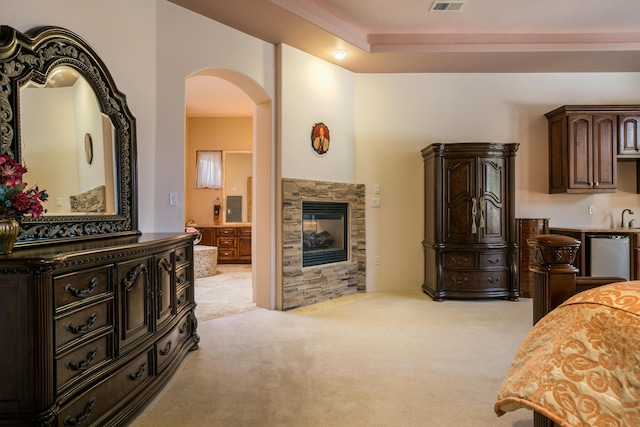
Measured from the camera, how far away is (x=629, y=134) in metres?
4.69

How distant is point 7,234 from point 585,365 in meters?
2.11

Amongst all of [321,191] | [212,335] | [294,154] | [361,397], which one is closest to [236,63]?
[294,154]

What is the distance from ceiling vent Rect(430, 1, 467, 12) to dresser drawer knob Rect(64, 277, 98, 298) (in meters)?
3.76

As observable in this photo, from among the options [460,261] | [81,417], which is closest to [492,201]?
[460,261]

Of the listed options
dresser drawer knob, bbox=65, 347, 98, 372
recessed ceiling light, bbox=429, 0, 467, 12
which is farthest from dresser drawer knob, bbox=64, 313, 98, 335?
recessed ceiling light, bbox=429, 0, 467, 12

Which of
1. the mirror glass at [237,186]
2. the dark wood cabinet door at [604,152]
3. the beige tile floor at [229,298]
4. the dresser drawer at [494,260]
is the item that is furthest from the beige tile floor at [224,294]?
the dark wood cabinet door at [604,152]

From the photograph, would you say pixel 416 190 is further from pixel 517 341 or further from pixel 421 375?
pixel 421 375

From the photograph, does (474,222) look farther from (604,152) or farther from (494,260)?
(604,152)

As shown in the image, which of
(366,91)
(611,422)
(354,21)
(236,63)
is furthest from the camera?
(366,91)

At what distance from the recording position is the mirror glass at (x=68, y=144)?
205cm

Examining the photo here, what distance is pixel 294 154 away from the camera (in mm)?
4301

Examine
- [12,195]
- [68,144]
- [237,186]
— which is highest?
[237,186]

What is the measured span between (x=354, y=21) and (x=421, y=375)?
11.6 ft

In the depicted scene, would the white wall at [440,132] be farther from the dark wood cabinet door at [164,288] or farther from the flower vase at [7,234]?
the flower vase at [7,234]
